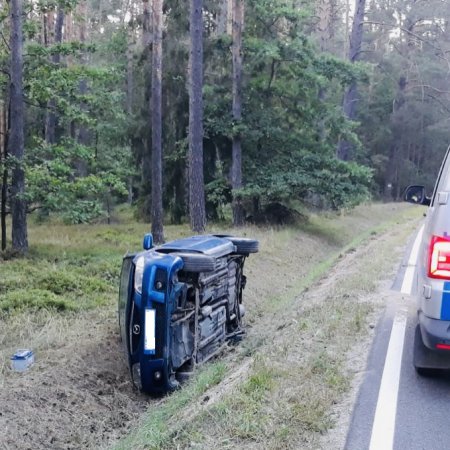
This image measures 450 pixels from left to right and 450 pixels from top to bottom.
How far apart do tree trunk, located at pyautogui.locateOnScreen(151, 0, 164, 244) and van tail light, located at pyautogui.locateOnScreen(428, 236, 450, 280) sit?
1453 centimetres

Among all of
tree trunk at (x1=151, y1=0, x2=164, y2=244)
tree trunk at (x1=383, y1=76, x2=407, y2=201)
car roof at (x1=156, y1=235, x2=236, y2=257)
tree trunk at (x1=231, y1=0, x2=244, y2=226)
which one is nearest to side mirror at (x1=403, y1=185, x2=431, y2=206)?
car roof at (x1=156, y1=235, x2=236, y2=257)

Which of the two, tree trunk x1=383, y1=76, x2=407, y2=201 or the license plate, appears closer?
the license plate

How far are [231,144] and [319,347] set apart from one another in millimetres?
18007

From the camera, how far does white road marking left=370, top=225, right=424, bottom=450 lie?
4.70 m

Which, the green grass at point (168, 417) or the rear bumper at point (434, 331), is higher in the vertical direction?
the rear bumper at point (434, 331)

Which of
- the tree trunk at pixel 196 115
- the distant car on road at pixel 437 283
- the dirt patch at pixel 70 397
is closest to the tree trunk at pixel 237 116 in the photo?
the tree trunk at pixel 196 115

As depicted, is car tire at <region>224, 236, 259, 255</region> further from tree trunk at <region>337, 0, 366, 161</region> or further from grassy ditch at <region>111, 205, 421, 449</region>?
Result: tree trunk at <region>337, 0, 366, 161</region>

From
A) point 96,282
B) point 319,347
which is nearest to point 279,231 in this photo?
point 96,282

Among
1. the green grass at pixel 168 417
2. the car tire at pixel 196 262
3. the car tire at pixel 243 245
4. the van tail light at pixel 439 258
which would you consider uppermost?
the van tail light at pixel 439 258

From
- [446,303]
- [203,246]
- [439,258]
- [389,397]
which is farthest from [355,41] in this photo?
[389,397]

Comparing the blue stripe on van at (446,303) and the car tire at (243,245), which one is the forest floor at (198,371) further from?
the car tire at (243,245)

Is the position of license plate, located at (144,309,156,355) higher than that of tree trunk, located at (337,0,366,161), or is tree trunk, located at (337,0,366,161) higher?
tree trunk, located at (337,0,366,161)

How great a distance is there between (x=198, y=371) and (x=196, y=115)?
44.4ft

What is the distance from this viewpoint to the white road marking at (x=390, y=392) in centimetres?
470
